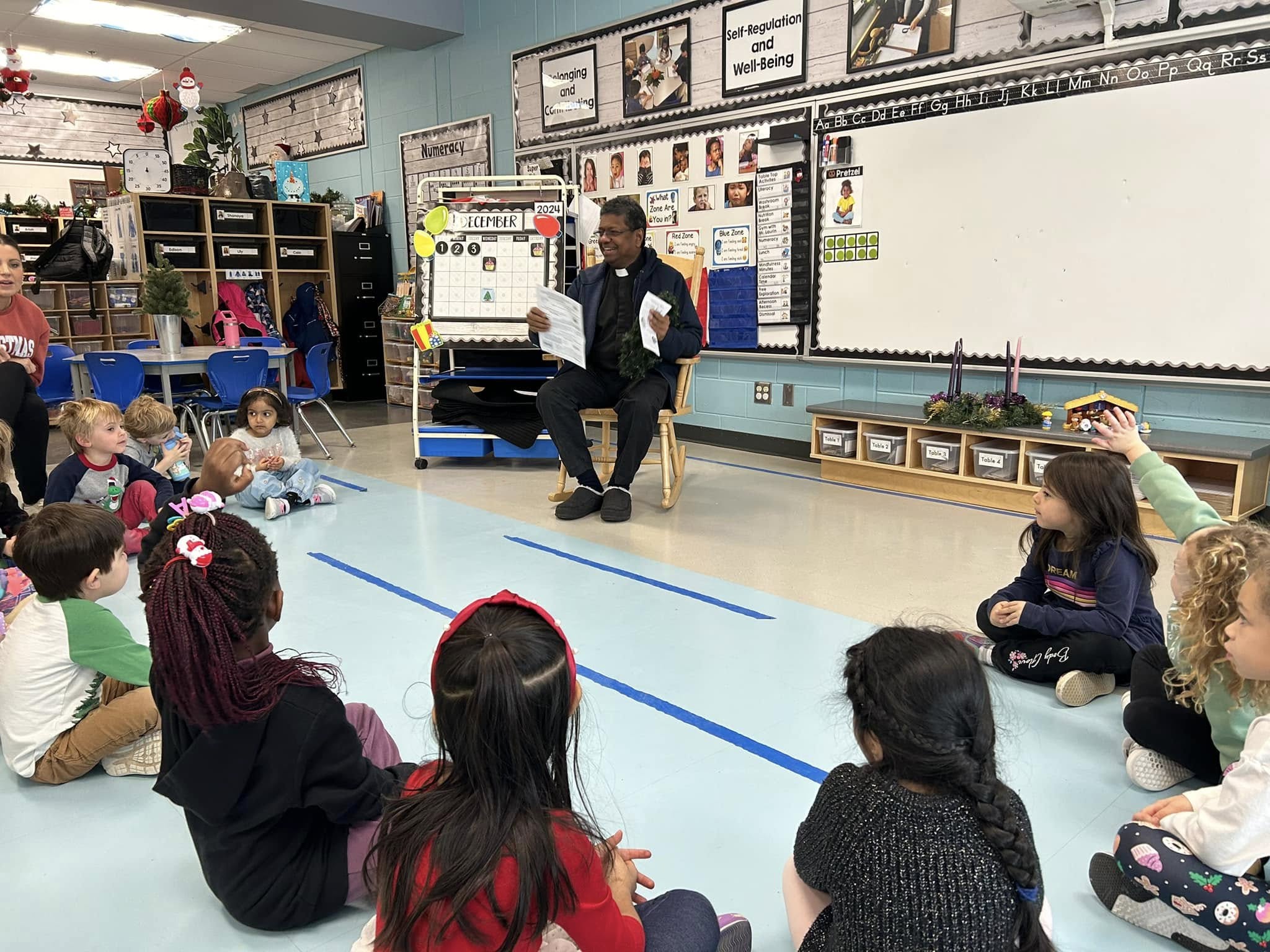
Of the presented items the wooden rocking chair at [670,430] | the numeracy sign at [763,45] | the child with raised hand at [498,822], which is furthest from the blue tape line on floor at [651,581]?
the numeracy sign at [763,45]

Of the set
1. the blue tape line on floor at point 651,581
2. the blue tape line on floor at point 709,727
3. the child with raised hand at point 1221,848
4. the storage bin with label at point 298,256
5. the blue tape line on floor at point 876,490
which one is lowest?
Result: the blue tape line on floor at point 709,727

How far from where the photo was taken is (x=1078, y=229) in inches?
159

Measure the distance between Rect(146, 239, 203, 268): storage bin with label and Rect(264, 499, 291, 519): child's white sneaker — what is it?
4295mm

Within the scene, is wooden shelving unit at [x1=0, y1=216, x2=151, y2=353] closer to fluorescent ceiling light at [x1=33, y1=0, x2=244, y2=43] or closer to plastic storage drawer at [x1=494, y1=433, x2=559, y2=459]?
fluorescent ceiling light at [x1=33, y1=0, x2=244, y2=43]

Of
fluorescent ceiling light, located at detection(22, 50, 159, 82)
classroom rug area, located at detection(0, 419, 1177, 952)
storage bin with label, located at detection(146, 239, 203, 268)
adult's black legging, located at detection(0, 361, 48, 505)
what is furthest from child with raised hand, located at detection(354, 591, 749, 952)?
fluorescent ceiling light, located at detection(22, 50, 159, 82)

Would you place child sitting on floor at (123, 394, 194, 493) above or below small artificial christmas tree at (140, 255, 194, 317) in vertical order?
below

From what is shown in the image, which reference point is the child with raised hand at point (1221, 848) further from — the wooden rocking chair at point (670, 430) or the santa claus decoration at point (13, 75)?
the santa claus decoration at point (13, 75)

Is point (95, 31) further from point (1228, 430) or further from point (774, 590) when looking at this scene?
point (1228, 430)

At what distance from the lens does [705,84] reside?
554 cm

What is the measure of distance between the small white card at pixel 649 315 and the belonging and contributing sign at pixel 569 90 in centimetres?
289

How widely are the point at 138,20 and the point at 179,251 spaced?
184 centimetres

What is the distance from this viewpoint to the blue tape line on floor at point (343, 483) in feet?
15.4

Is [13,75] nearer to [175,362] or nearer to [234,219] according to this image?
[234,219]

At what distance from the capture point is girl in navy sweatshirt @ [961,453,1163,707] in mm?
2105
